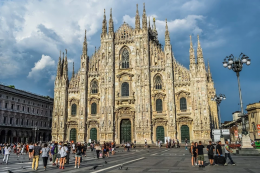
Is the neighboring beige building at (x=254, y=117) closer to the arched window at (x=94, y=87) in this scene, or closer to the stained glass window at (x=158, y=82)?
the stained glass window at (x=158, y=82)

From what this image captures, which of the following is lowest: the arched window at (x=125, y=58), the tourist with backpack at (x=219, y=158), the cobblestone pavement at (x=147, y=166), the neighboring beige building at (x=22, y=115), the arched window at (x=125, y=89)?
the cobblestone pavement at (x=147, y=166)

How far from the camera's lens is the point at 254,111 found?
55.7 meters

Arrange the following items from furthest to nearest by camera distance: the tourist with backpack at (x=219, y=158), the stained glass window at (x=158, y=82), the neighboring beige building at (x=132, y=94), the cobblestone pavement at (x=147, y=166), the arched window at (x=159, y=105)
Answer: the stained glass window at (x=158, y=82), the arched window at (x=159, y=105), the neighboring beige building at (x=132, y=94), the tourist with backpack at (x=219, y=158), the cobblestone pavement at (x=147, y=166)

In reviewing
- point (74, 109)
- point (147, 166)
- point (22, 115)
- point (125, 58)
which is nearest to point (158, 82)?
point (125, 58)

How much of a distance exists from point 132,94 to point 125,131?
6.75m

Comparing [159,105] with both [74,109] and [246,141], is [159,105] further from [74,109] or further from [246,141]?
[246,141]

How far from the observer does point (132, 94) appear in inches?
1684

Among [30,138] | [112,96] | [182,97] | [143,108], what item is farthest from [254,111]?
[30,138]

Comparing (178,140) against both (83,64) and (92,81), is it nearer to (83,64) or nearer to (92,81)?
(92,81)

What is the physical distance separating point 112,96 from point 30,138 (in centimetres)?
2867

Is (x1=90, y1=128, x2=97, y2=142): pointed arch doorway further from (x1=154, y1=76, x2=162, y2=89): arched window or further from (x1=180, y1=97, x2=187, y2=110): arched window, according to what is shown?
(x1=180, y1=97, x2=187, y2=110): arched window

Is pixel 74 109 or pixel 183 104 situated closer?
pixel 183 104

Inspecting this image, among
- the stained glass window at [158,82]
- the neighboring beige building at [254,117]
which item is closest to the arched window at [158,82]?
the stained glass window at [158,82]

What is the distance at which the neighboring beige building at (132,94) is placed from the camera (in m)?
39.6
